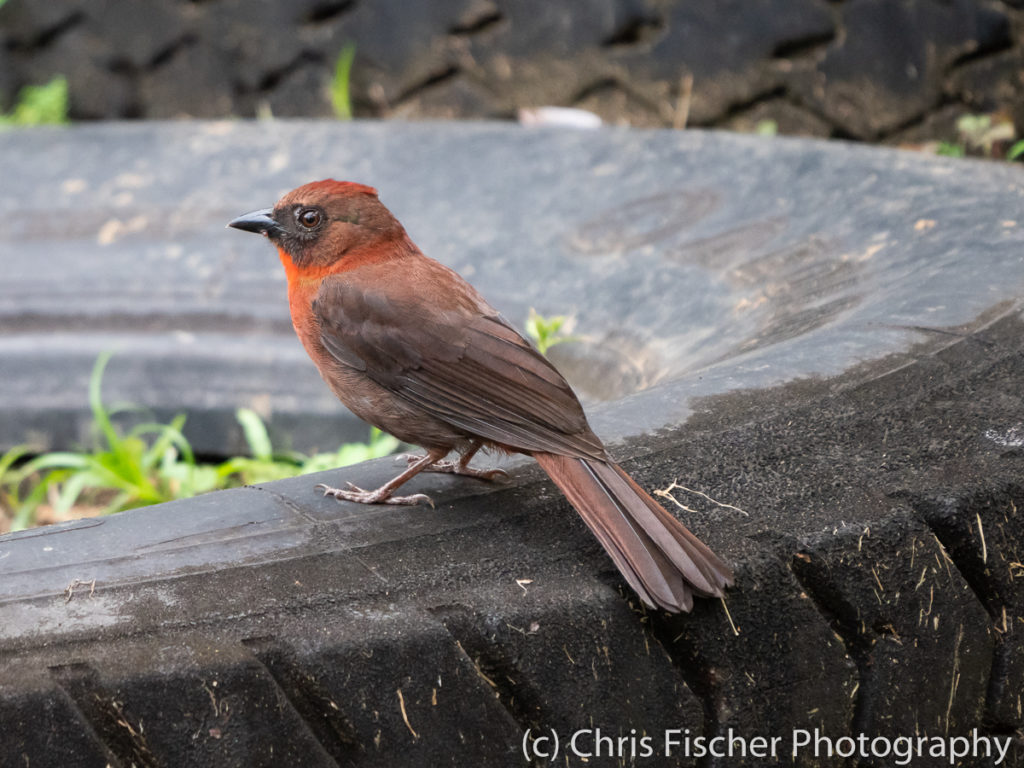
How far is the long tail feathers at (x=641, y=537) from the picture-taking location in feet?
5.00

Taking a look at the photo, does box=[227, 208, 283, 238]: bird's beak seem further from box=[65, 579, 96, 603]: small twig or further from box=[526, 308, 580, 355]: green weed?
box=[65, 579, 96, 603]: small twig

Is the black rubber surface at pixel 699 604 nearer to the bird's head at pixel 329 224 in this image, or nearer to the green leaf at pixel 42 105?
the bird's head at pixel 329 224

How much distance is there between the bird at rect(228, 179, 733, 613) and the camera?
63.7 inches

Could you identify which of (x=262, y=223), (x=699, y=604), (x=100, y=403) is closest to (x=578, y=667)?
(x=699, y=604)

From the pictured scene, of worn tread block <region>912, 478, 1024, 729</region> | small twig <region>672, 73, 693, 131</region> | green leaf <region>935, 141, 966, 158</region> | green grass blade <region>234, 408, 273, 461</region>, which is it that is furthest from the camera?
small twig <region>672, 73, 693, 131</region>

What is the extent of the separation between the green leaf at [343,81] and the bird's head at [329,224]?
2414 mm

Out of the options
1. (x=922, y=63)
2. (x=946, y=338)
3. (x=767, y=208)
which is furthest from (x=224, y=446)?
(x=922, y=63)

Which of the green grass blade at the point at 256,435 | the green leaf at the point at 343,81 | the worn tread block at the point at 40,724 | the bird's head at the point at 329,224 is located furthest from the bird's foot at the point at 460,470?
the green leaf at the point at 343,81

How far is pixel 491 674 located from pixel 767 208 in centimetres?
188

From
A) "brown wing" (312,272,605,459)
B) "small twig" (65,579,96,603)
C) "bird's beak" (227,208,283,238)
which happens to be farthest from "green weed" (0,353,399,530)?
"small twig" (65,579,96,603)

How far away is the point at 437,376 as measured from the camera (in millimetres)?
2055

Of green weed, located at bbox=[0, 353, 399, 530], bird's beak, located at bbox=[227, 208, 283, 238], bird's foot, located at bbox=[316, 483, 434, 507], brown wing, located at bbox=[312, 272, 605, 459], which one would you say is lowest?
green weed, located at bbox=[0, 353, 399, 530]

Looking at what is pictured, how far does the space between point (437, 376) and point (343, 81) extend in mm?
2957

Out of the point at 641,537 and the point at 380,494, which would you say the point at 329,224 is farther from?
the point at 641,537
